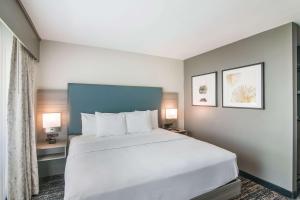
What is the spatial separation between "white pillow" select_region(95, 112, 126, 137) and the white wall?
902mm

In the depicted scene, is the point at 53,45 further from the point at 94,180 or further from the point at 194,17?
the point at 94,180

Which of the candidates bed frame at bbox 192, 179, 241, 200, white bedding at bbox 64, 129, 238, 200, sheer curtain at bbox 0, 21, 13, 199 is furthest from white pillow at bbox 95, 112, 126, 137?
bed frame at bbox 192, 179, 241, 200

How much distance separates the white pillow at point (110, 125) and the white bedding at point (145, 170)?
1.34 feet

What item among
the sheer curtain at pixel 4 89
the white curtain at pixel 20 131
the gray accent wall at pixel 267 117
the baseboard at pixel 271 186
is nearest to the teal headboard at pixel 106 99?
the white curtain at pixel 20 131

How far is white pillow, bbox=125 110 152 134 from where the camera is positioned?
10.4 ft

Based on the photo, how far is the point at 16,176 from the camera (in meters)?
2.01

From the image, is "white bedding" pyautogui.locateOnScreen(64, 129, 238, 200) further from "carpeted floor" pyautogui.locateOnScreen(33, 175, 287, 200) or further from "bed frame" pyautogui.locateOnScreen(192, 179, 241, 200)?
"carpeted floor" pyautogui.locateOnScreen(33, 175, 287, 200)

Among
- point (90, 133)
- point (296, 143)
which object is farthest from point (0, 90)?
point (296, 143)

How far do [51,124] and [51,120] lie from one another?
7 cm

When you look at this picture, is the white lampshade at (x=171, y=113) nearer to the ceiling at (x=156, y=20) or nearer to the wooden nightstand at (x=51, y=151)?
the ceiling at (x=156, y=20)

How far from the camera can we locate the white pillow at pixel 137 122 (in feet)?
10.4

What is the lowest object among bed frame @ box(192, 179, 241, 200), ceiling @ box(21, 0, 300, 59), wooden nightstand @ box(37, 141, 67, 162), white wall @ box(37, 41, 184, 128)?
bed frame @ box(192, 179, 241, 200)

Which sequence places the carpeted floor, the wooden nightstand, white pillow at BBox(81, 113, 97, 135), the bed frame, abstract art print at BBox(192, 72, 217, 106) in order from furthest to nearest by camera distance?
abstract art print at BBox(192, 72, 217, 106) → white pillow at BBox(81, 113, 97, 135) → the wooden nightstand → the carpeted floor → the bed frame

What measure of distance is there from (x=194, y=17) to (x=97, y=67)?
221cm
